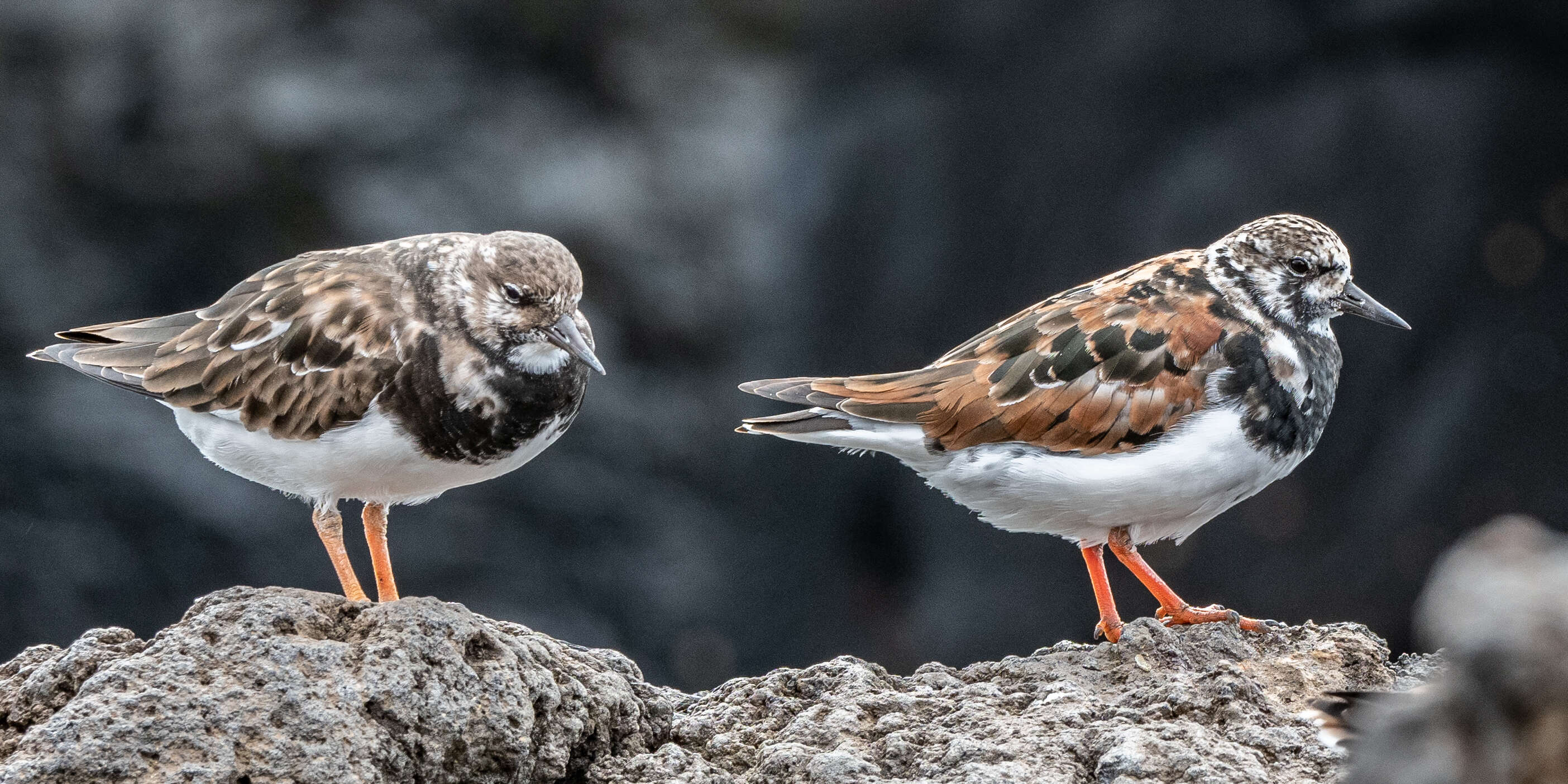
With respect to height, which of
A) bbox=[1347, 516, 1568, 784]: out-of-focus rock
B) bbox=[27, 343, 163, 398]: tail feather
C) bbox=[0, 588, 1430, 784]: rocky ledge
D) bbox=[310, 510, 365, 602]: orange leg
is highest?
bbox=[27, 343, 163, 398]: tail feather

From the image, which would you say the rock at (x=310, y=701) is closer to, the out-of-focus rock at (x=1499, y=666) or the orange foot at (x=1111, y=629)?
the orange foot at (x=1111, y=629)

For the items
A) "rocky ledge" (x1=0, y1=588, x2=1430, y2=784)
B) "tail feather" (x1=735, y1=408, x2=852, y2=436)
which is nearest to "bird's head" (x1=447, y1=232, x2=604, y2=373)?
"tail feather" (x1=735, y1=408, x2=852, y2=436)

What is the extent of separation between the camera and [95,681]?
3432 millimetres

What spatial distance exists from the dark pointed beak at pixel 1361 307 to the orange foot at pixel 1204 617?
4.31 ft

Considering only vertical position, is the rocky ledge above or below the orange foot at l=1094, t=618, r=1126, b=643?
below

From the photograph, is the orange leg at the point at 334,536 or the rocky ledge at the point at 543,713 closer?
the rocky ledge at the point at 543,713

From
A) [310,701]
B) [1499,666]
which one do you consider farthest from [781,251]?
[1499,666]

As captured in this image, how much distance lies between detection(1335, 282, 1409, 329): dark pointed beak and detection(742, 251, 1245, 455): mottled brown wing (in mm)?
515

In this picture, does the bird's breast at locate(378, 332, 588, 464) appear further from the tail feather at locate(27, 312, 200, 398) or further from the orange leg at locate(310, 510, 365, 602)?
the tail feather at locate(27, 312, 200, 398)

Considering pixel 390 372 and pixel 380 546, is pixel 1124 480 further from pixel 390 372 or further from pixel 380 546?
pixel 380 546

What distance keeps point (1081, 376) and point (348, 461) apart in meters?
2.76

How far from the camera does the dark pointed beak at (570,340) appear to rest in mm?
4859

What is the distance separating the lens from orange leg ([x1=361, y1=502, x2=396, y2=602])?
536 cm

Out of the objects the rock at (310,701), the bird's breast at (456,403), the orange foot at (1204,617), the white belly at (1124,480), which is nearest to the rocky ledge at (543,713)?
the rock at (310,701)
